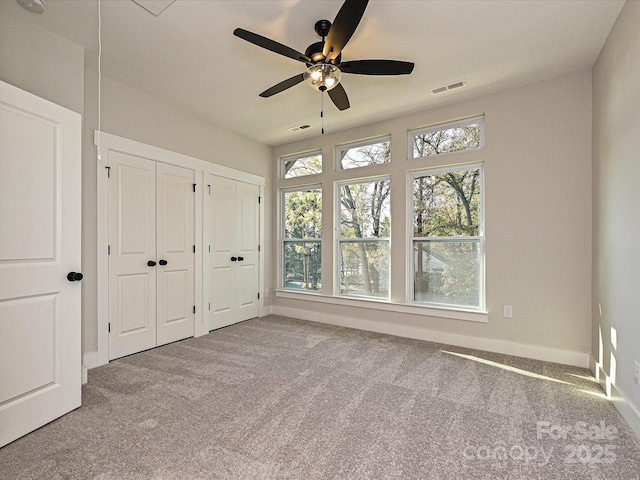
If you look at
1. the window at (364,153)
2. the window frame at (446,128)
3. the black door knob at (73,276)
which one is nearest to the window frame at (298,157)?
the window at (364,153)

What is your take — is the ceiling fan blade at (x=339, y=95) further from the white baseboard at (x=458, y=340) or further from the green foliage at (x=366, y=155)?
the white baseboard at (x=458, y=340)

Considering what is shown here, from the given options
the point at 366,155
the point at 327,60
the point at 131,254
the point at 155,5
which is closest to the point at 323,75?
the point at 327,60

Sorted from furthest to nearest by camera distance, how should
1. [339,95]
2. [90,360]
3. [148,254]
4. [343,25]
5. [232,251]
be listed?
1. [232,251]
2. [148,254]
3. [90,360]
4. [339,95]
5. [343,25]

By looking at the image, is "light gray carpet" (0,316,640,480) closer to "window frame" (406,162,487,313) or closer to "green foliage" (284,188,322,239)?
"window frame" (406,162,487,313)

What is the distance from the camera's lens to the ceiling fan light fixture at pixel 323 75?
7.13ft

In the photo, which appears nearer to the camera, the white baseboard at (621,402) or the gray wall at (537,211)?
the white baseboard at (621,402)

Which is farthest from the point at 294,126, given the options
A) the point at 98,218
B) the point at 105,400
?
the point at 105,400

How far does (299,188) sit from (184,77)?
2260 millimetres

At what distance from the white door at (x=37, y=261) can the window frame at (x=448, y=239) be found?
3276 mm

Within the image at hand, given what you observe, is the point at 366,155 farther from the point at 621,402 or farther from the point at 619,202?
the point at 621,402

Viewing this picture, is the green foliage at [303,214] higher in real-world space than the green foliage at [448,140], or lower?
lower

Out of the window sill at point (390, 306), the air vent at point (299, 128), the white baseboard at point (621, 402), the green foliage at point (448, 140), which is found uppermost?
the air vent at point (299, 128)

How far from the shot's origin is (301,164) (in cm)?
489

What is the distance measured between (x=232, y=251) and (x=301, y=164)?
5.67 ft
